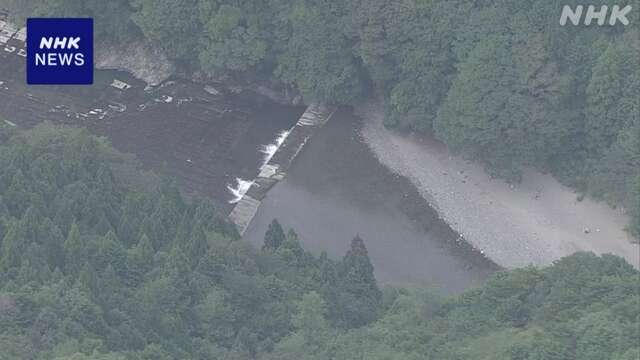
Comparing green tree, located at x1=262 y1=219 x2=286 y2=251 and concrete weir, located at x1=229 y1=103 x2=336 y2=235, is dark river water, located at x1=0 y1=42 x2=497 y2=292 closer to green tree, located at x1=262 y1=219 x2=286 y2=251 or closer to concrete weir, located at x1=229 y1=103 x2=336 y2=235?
concrete weir, located at x1=229 y1=103 x2=336 y2=235

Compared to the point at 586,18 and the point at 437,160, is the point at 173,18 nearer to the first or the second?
the point at 437,160

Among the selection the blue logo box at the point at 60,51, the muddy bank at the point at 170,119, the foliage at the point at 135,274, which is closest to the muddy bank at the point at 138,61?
the muddy bank at the point at 170,119

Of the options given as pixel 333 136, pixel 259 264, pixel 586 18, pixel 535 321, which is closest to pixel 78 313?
pixel 259 264

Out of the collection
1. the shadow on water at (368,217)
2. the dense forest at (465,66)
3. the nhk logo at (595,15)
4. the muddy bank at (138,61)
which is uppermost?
the nhk logo at (595,15)

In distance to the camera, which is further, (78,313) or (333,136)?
(333,136)

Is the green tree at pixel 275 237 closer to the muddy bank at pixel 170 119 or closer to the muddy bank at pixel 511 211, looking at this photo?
the muddy bank at pixel 170 119
